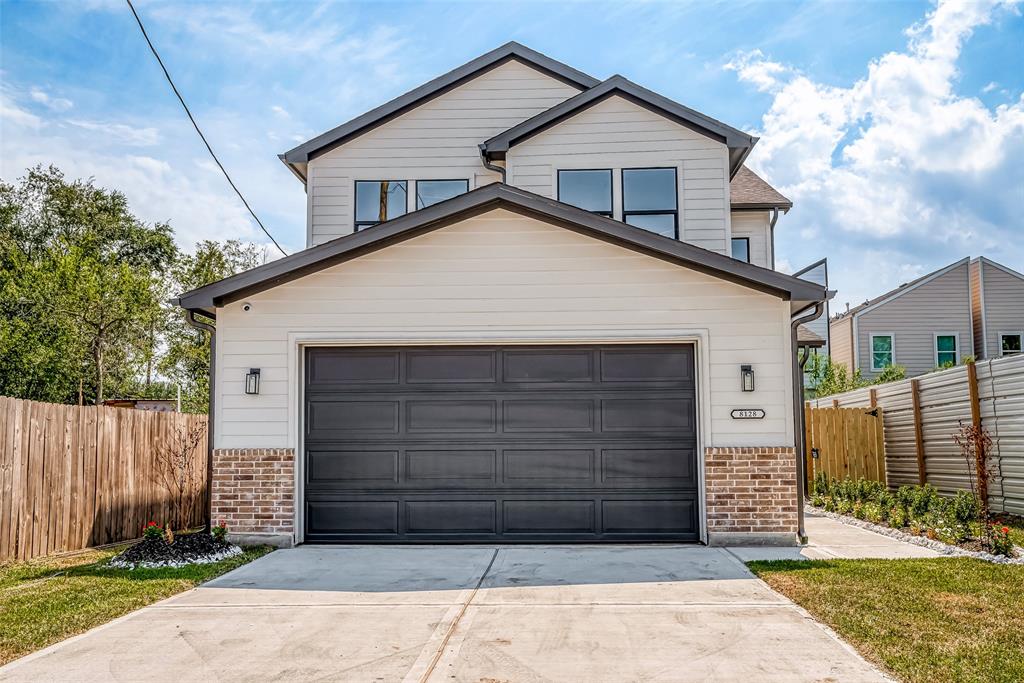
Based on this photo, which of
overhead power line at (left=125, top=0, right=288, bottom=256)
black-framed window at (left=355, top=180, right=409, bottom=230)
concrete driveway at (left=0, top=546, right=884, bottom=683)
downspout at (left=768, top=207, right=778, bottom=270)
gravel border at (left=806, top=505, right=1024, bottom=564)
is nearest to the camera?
concrete driveway at (left=0, top=546, right=884, bottom=683)

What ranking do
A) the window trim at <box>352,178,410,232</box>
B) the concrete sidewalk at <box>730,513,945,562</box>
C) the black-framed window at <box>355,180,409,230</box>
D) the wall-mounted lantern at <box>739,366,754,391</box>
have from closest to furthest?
the concrete sidewalk at <box>730,513,945,562</box>, the wall-mounted lantern at <box>739,366,754,391</box>, the window trim at <box>352,178,410,232</box>, the black-framed window at <box>355,180,409,230</box>

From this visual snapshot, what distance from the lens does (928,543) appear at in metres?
10.1

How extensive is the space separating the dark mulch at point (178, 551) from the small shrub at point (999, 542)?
8.34 meters

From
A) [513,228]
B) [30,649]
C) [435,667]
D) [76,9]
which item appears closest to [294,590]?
[30,649]

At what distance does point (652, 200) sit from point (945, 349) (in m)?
20.6

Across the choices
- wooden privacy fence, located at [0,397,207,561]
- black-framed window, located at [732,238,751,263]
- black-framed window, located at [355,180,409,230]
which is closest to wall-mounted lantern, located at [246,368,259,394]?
wooden privacy fence, located at [0,397,207,561]

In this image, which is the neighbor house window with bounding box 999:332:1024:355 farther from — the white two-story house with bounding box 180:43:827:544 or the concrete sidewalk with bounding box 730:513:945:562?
the white two-story house with bounding box 180:43:827:544

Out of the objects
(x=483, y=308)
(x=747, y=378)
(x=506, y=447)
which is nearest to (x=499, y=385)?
(x=506, y=447)

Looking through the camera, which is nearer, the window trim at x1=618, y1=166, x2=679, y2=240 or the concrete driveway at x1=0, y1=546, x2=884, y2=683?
the concrete driveway at x1=0, y1=546, x2=884, y2=683

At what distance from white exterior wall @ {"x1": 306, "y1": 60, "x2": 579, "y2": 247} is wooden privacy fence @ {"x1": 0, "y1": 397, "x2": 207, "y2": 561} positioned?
4440mm

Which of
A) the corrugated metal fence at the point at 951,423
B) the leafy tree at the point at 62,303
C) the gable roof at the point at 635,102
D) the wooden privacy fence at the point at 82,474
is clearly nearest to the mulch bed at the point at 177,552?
the wooden privacy fence at the point at 82,474

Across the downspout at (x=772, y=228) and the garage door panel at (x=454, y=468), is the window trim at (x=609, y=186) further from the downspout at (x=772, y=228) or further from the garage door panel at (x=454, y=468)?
the garage door panel at (x=454, y=468)

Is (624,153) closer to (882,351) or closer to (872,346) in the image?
(872,346)

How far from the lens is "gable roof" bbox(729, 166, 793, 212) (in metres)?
15.1
